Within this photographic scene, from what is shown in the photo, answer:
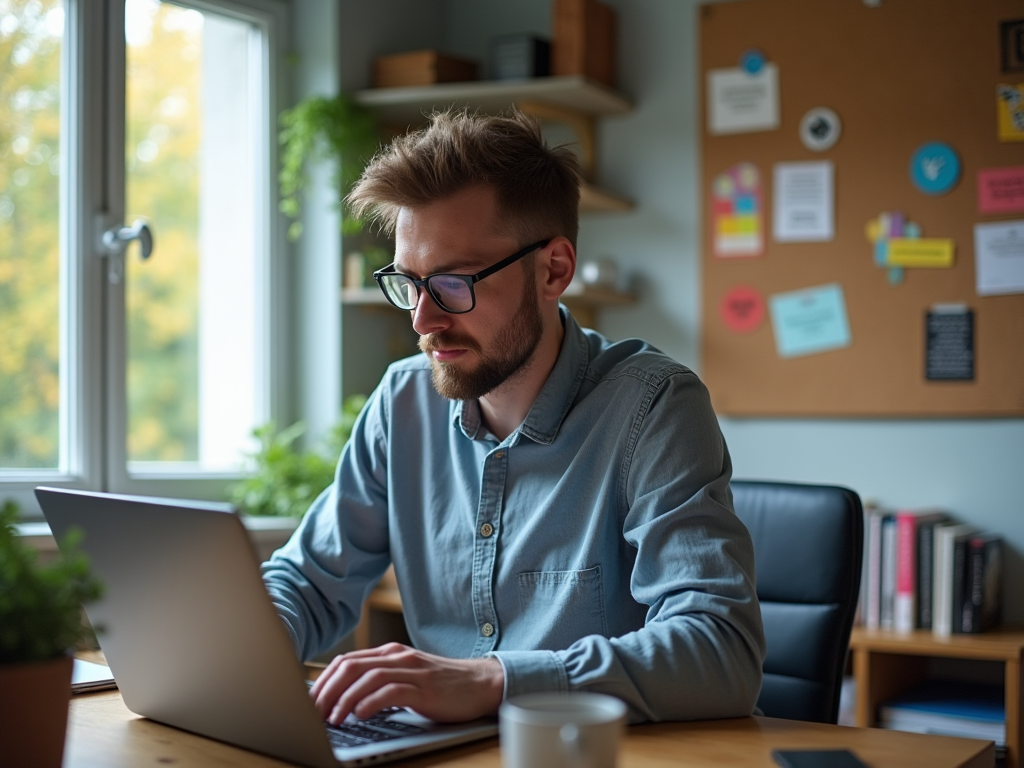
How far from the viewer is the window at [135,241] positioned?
2541 mm

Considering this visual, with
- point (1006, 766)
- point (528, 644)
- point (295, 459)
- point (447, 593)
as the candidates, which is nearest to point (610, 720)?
point (528, 644)

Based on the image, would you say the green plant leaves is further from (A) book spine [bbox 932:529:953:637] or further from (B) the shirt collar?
(A) book spine [bbox 932:529:953:637]

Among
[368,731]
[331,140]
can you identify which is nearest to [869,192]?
[331,140]

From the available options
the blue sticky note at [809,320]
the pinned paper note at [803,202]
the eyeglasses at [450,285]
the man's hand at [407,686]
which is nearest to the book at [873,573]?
the blue sticky note at [809,320]

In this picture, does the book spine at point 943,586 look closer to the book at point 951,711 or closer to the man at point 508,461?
the book at point 951,711

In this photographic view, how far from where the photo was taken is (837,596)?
4.92 ft

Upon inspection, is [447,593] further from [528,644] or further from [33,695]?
[33,695]

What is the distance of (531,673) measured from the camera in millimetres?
1079

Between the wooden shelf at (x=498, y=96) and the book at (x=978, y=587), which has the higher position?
the wooden shelf at (x=498, y=96)

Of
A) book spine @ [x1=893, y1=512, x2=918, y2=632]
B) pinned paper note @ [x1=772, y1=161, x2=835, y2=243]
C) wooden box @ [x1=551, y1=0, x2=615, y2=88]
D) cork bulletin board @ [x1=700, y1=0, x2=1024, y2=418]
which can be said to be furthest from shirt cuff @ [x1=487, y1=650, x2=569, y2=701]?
wooden box @ [x1=551, y1=0, x2=615, y2=88]

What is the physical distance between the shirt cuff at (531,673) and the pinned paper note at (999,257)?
1910 millimetres

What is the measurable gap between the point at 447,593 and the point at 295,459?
142 centimetres

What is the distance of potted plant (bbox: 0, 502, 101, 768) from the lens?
2.69ft

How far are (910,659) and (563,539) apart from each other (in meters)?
1.49
